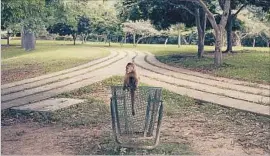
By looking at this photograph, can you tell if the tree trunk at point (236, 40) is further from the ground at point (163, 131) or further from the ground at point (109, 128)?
the ground at point (163, 131)

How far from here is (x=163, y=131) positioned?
8.88 m

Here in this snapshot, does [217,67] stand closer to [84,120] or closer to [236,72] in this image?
[236,72]

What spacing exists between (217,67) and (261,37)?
1533 inches

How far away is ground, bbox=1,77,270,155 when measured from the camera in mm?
7489

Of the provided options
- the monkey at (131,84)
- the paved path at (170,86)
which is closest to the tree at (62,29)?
the paved path at (170,86)

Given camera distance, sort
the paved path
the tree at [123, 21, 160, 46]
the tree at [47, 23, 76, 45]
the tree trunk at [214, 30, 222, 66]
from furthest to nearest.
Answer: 1. the tree at [123, 21, 160, 46]
2. the tree at [47, 23, 76, 45]
3. the tree trunk at [214, 30, 222, 66]
4. the paved path

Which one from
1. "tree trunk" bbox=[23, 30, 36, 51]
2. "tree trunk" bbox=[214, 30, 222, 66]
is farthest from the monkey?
"tree trunk" bbox=[23, 30, 36, 51]

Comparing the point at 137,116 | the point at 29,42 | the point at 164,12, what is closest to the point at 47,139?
the point at 137,116

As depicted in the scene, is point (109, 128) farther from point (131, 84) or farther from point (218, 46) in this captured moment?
point (218, 46)

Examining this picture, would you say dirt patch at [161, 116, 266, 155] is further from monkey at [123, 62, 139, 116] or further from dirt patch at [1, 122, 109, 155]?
dirt patch at [1, 122, 109, 155]

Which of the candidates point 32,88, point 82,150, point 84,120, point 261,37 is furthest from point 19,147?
point 261,37

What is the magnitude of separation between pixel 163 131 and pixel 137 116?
4.80ft

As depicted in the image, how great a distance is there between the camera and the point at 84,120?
977 cm

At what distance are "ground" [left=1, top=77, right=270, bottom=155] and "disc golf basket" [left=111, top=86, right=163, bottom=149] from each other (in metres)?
0.21
